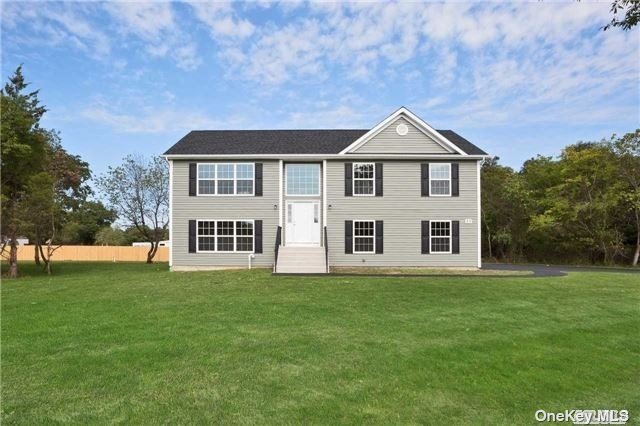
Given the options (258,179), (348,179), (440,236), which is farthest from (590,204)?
(258,179)

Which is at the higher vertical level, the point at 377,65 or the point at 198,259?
the point at 377,65

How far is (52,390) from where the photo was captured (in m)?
4.52

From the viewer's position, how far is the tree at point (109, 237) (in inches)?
1724

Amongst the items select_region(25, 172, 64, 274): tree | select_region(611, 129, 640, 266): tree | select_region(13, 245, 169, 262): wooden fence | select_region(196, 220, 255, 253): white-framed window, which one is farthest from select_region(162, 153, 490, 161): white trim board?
select_region(13, 245, 169, 262): wooden fence

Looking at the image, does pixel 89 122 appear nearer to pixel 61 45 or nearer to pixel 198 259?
pixel 61 45

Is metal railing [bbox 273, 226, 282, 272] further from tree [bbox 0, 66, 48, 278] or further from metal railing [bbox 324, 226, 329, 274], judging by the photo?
tree [bbox 0, 66, 48, 278]

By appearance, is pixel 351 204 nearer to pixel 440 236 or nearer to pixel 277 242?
pixel 277 242

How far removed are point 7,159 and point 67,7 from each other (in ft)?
37.0

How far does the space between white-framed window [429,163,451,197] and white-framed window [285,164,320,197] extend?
5192 millimetres

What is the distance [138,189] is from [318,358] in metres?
29.8

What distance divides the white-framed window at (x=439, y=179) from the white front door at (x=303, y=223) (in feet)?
17.4

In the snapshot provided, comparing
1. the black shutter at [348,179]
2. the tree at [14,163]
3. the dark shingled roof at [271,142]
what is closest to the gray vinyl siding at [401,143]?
the black shutter at [348,179]

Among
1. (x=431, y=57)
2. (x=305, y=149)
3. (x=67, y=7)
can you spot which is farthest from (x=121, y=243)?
(x=431, y=57)

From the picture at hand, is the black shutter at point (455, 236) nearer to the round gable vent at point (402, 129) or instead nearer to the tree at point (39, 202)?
the round gable vent at point (402, 129)
